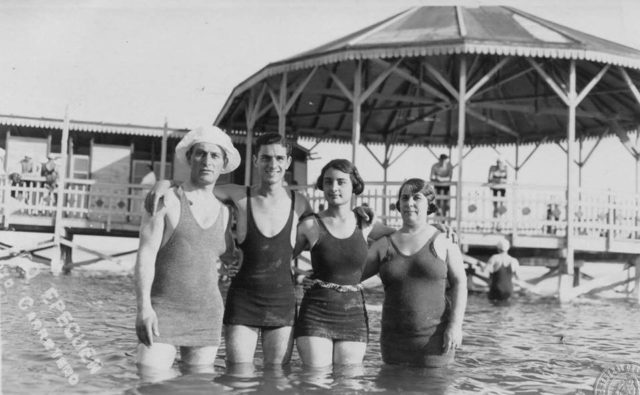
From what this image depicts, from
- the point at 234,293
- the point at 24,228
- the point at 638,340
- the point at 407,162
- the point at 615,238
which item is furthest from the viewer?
the point at 407,162

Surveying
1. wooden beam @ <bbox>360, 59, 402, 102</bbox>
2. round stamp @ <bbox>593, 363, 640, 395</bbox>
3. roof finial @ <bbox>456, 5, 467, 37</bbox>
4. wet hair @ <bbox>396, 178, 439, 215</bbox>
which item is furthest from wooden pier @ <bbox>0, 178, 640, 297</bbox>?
wet hair @ <bbox>396, 178, 439, 215</bbox>

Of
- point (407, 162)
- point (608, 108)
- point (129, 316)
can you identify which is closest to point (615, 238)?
point (608, 108)

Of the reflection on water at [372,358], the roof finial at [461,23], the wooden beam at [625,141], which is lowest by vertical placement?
the reflection on water at [372,358]

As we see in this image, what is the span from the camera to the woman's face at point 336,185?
531cm

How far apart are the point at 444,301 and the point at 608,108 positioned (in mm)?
18068

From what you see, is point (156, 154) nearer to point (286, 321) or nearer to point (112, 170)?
point (112, 170)

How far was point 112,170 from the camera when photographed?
26.3 m

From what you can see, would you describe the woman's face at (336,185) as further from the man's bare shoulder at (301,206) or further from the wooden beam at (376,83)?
the wooden beam at (376,83)

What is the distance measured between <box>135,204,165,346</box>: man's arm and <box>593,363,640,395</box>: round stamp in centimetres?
348

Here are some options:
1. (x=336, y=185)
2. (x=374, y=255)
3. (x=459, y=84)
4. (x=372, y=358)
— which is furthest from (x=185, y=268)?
(x=459, y=84)

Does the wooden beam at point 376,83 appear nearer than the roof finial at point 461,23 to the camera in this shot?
Yes

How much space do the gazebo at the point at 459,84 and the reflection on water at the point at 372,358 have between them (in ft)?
14.3

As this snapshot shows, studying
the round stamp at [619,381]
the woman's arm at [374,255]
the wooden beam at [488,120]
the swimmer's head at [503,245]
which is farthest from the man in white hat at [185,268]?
the wooden beam at [488,120]

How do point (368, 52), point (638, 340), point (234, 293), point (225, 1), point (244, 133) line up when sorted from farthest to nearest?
1. point (244, 133)
2. point (368, 52)
3. point (638, 340)
4. point (225, 1)
5. point (234, 293)
